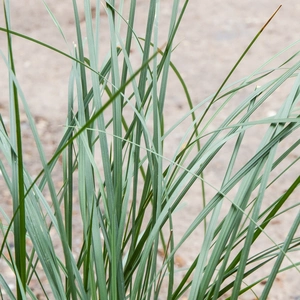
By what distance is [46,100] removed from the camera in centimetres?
345

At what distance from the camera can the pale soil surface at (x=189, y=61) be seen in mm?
2762

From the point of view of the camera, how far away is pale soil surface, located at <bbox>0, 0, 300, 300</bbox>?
2762mm

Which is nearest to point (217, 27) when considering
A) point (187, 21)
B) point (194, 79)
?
point (187, 21)

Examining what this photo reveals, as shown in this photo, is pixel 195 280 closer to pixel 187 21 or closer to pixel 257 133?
pixel 257 133

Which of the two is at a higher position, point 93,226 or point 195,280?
point 93,226

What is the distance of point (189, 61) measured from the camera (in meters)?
3.87

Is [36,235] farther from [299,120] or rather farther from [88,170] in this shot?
[299,120]

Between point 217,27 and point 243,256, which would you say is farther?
point 217,27

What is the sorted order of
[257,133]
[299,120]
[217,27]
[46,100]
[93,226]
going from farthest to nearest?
[217,27]
[46,100]
[257,133]
[93,226]
[299,120]

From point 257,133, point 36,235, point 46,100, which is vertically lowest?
point 36,235

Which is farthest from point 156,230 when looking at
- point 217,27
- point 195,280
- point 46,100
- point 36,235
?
point 217,27

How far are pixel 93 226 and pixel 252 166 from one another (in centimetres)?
31

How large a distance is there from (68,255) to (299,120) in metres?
0.45

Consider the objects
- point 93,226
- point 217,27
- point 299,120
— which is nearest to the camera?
point 299,120
